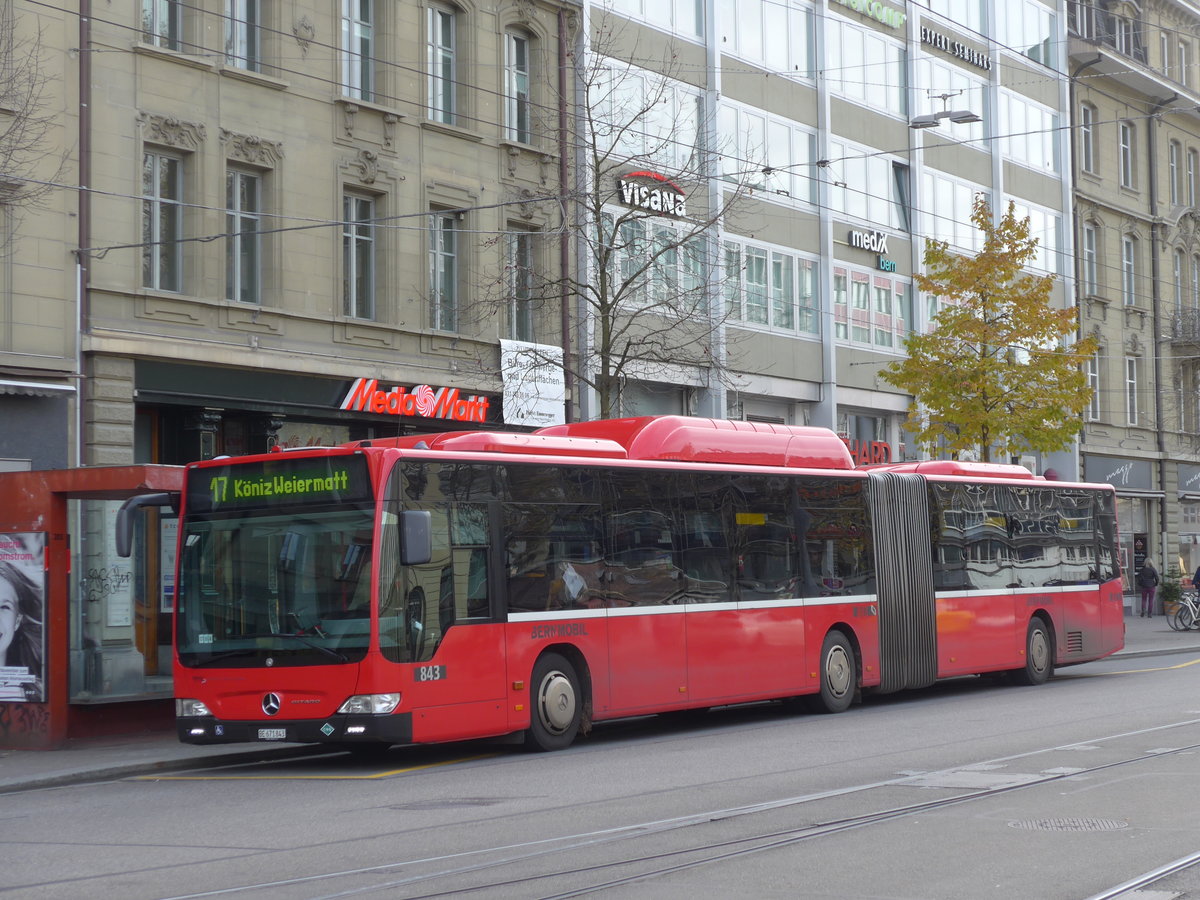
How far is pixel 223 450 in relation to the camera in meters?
23.6

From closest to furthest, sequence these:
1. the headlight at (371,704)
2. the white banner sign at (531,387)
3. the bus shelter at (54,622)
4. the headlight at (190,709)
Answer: the headlight at (371,704) → the headlight at (190,709) → the bus shelter at (54,622) → the white banner sign at (531,387)

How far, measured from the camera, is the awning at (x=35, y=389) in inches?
794

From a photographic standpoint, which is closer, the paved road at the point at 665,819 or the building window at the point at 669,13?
the paved road at the point at 665,819

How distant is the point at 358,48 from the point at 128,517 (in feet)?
42.5

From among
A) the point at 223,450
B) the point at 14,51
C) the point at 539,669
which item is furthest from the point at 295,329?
the point at 539,669

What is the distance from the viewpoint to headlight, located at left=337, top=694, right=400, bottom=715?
14125mm

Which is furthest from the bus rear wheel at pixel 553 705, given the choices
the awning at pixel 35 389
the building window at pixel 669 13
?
the building window at pixel 669 13

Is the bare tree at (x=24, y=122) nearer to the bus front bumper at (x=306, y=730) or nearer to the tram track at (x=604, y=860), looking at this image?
the bus front bumper at (x=306, y=730)

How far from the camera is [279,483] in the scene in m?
14.9

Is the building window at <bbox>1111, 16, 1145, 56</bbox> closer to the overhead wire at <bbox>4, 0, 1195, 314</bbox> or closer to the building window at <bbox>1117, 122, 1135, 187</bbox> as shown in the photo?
the building window at <bbox>1117, 122, 1135, 187</bbox>

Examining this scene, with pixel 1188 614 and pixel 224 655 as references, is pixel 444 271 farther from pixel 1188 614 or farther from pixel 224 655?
pixel 1188 614

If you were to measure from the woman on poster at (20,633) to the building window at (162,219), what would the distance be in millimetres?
6231

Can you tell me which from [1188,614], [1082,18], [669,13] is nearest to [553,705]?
[669,13]

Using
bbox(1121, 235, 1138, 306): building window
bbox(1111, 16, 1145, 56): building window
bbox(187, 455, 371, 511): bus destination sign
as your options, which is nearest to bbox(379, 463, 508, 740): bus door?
bbox(187, 455, 371, 511): bus destination sign
